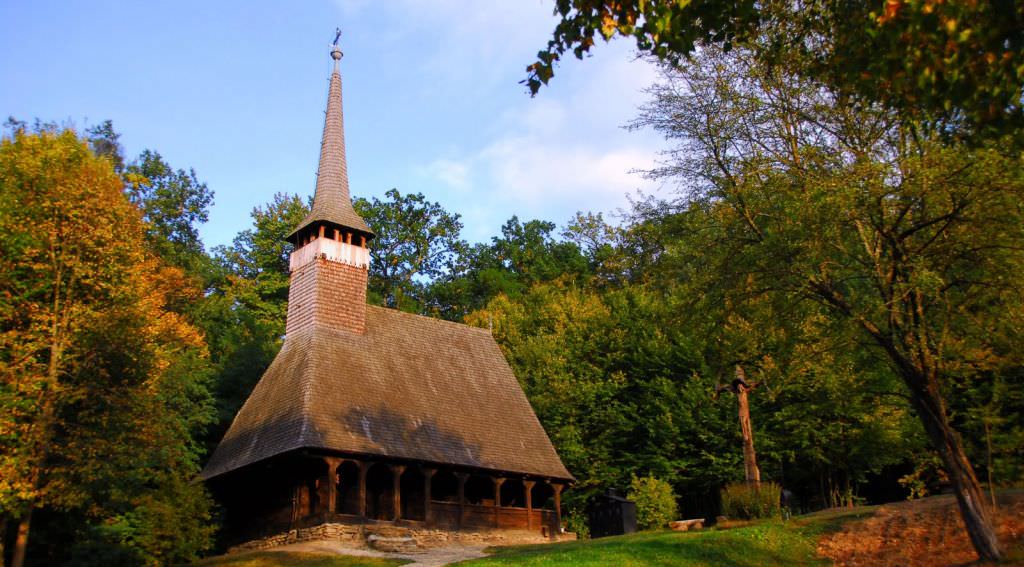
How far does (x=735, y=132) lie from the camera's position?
53.5 ft

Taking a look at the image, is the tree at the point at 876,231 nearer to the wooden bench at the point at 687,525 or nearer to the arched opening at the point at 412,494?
the wooden bench at the point at 687,525

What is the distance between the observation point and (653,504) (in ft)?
91.2

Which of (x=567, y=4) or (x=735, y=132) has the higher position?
(x=735, y=132)

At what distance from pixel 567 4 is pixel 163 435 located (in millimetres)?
14682

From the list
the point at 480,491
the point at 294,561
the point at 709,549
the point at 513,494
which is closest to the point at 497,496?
the point at 480,491

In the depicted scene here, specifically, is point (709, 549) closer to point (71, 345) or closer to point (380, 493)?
point (380, 493)

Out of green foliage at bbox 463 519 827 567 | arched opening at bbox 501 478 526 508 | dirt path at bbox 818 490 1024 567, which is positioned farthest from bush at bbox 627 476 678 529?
dirt path at bbox 818 490 1024 567

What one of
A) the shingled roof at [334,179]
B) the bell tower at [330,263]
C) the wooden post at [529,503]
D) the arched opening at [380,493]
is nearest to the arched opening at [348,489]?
the arched opening at [380,493]

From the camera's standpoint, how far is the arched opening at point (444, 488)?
26906 millimetres

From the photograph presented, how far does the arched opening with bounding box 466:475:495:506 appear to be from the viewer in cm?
2798

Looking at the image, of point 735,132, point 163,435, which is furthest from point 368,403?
point 735,132

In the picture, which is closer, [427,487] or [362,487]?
[362,487]

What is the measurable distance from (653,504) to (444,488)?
22.1ft

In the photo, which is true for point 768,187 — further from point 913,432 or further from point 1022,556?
point 913,432
